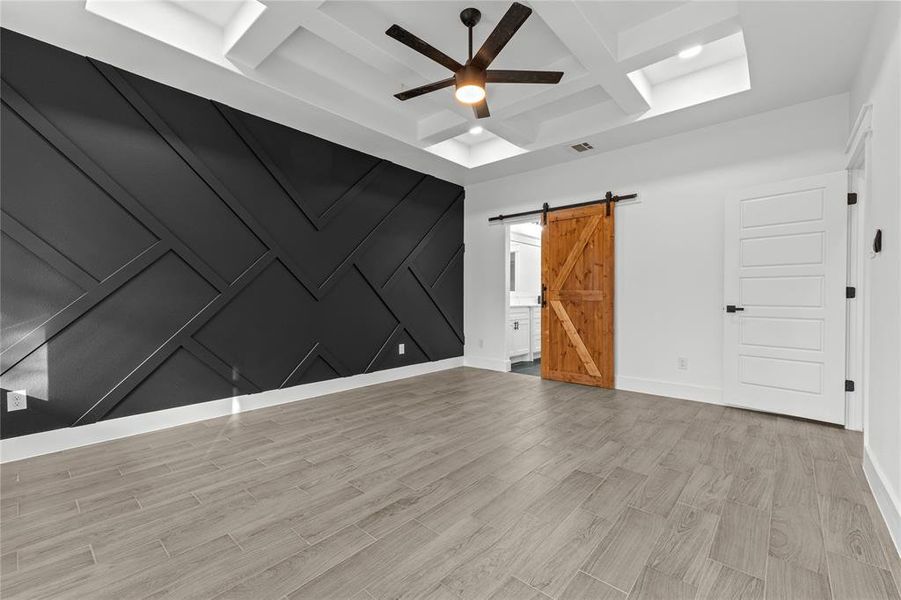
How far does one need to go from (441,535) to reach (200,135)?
3.75 metres

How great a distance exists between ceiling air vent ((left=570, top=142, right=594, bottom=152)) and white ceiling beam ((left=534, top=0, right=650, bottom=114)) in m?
0.69

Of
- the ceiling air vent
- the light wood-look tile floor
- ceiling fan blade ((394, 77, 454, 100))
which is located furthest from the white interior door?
ceiling fan blade ((394, 77, 454, 100))

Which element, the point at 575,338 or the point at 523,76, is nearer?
the point at 523,76

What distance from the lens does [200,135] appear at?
3.48 metres

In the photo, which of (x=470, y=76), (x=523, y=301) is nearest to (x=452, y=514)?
(x=470, y=76)

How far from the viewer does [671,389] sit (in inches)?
167

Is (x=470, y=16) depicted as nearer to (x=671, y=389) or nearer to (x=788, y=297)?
(x=788, y=297)

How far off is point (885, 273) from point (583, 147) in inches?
122

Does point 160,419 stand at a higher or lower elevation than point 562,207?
lower

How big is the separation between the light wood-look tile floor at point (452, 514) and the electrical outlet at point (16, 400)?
368 mm

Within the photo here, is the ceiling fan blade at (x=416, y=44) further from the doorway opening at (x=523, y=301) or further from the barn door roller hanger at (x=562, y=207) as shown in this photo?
the doorway opening at (x=523, y=301)

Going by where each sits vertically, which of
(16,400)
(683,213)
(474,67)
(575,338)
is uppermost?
(474,67)

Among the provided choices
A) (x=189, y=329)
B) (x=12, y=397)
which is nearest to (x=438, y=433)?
(x=189, y=329)

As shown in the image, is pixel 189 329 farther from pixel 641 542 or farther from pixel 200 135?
pixel 641 542
